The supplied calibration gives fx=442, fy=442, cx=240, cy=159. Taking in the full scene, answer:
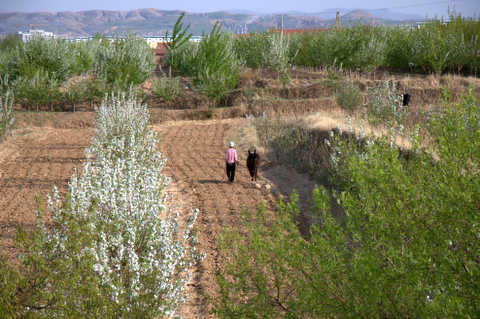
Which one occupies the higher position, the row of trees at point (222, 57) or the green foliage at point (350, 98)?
the row of trees at point (222, 57)

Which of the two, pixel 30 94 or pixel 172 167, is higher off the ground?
pixel 30 94

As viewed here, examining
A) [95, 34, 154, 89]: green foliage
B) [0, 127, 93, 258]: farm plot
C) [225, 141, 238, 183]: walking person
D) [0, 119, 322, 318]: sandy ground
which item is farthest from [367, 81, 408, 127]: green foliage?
[95, 34, 154, 89]: green foliage

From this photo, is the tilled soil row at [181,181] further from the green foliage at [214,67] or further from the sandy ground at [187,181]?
the green foliage at [214,67]

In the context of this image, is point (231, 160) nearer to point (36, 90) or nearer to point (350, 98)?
point (350, 98)

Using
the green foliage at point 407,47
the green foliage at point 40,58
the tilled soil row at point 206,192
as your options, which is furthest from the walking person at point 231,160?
the green foliage at point 407,47

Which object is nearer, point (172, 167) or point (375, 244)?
point (375, 244)

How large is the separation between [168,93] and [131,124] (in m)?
9.87

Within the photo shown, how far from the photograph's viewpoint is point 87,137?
12320mm

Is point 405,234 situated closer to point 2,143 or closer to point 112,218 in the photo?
point 112,218

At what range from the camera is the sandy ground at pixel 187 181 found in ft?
18.2

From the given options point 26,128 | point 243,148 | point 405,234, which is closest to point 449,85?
point 243,148

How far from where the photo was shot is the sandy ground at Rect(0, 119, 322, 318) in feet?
18.2

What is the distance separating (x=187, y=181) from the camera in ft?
28.1

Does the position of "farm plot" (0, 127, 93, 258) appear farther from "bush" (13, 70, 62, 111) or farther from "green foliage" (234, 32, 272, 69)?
"green foliage" (234, 32, 272, 69)
